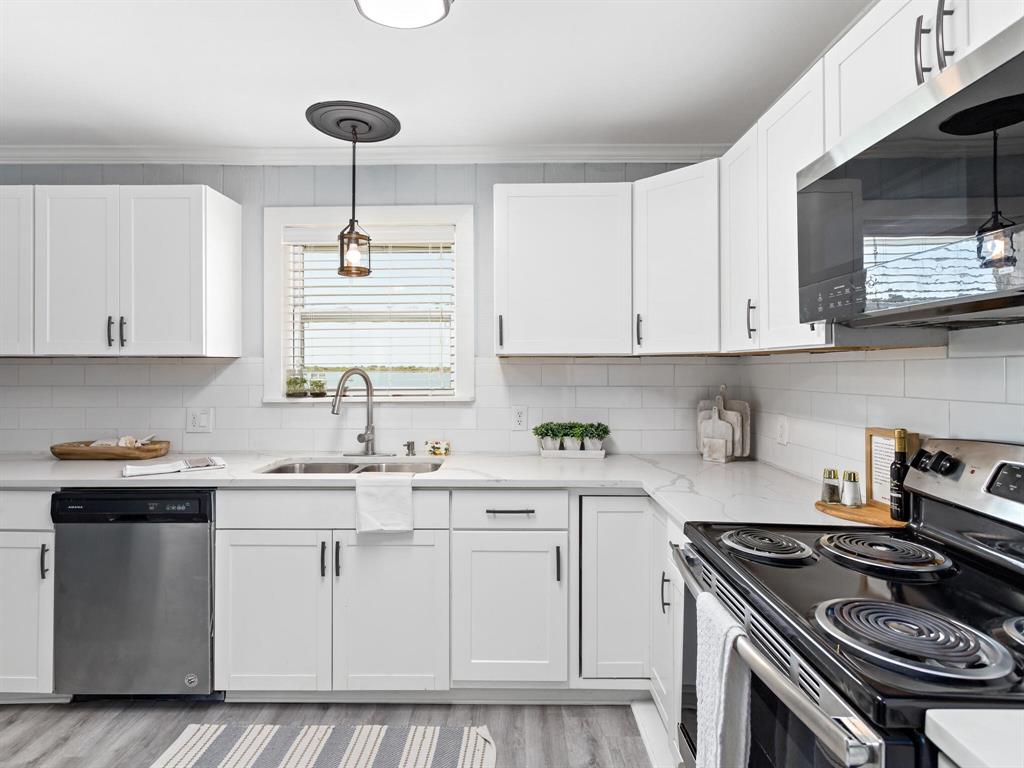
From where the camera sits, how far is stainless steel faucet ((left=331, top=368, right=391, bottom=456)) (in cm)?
275

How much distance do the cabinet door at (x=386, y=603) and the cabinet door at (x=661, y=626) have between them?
2.56 ft

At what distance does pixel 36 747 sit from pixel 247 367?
5.45 feet

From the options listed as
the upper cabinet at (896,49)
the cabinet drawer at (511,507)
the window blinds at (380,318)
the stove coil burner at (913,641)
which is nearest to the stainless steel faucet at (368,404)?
the window blinds at (380,318)

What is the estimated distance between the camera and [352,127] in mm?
2467

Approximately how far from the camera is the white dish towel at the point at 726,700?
112 cm

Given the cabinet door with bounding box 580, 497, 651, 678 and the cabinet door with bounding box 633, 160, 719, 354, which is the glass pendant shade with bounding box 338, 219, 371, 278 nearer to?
the cabinet door with bounding box 633, 160, 719, 354

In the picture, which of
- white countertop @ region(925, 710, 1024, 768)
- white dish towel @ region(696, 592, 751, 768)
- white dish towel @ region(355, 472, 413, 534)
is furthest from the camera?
white dish towel @ region(355, 472, 413, 534)

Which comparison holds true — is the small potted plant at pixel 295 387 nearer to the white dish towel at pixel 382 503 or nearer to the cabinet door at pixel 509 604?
the white dish towel at pixel 382 503

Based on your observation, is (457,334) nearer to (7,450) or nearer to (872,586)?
(872,586)

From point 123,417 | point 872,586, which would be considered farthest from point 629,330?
point 123,417

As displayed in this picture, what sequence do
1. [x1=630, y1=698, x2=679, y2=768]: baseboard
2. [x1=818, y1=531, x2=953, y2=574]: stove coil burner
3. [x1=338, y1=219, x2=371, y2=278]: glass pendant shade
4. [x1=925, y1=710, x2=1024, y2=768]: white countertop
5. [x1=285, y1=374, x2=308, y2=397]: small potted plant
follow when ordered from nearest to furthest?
[x1=925, y1=710, x2=1024, y2=768]: white countertop
[x1=818, y1=531, x2=953, y2=574]: stove coil burner
[x1=630, y1=698, x2=679, y2=768]: baseboard
[x1=338, y1=219, x2=371, y2=278]: glass pendant shade
[x1=285, y1=374, x2=308, y2=397]: small potted plant

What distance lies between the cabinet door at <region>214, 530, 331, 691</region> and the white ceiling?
1729 millimetres

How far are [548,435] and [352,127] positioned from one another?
1590mm

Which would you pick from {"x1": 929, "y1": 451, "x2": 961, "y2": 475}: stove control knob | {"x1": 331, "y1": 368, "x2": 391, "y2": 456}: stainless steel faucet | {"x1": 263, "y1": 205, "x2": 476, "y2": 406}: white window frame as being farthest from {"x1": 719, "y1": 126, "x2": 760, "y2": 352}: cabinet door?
{"x1": 331, "y1": 368, "x2": 391, "y2": 456}: stainless steel faucet
